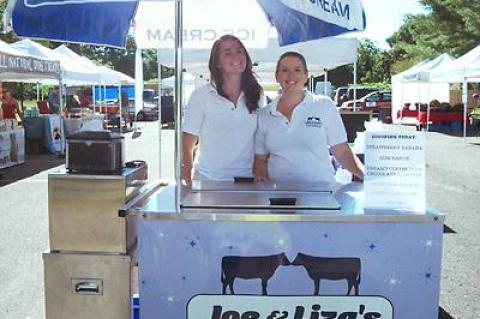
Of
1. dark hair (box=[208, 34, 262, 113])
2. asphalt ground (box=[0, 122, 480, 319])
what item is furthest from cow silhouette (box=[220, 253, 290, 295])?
asphalt ground (box=[0, 122, 480, 319])

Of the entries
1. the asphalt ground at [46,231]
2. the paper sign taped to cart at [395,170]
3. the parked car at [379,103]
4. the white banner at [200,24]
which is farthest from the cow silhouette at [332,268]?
the parked car at [379,103]

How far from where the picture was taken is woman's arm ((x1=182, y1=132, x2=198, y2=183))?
11.6 ft

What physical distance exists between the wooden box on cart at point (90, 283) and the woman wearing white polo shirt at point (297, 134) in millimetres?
1017

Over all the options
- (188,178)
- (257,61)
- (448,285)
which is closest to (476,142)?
(257,61)

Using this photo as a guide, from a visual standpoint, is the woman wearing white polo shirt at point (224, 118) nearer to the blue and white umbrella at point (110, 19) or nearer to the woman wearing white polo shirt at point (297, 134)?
the woman wearing white polo shirt at point (297, 134)

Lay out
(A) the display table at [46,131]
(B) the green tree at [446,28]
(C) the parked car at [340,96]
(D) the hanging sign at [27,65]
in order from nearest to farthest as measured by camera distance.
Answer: (D) the hanging sign at [27,65], (A) the display table at [46,131], (B) the green tree at [446,28], (C) the parked car at [340,96]

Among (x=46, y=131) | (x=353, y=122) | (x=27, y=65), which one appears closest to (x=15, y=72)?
(x=27, y=65)

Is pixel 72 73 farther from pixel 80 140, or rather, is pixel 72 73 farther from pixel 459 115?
pixel 80 140

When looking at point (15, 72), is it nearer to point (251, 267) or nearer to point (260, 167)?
point (260, 167)

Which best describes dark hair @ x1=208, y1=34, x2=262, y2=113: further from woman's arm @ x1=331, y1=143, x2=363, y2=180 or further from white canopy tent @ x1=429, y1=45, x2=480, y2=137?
white canopy tent @ x1=429, y1=45, x2=480, y2=137

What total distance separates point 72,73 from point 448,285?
14973 mm

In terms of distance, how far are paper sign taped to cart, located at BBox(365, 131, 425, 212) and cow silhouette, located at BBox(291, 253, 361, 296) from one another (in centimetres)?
27

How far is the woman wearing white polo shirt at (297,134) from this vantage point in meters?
3.26

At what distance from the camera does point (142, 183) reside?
3.09 metres
